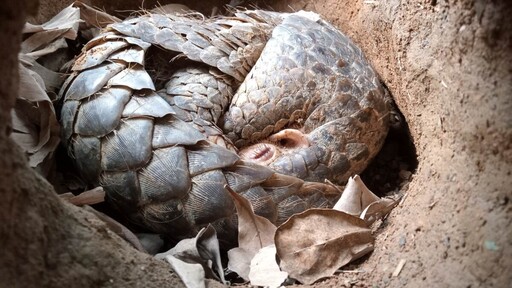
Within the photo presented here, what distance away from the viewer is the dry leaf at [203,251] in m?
1.91

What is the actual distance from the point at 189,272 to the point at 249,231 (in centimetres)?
41

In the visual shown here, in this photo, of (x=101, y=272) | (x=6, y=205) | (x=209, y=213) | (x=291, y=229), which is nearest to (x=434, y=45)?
(x=291, y=229)

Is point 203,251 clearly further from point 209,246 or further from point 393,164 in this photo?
point 393,164

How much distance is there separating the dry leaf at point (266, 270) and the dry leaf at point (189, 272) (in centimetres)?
20

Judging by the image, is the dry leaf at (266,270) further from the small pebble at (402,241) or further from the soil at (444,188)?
the small pebble at (402,241)

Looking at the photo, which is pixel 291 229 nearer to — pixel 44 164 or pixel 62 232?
pixel 62 232

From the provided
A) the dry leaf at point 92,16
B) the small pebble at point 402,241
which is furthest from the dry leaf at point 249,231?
the dry leaf at point 92,16

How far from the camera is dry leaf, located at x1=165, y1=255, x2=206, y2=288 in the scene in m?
1.64

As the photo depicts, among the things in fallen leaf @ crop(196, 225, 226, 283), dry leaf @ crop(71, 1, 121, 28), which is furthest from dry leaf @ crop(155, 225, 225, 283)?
dry leaf @ crop(71, 1, 121, 28)

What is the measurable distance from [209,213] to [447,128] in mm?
823

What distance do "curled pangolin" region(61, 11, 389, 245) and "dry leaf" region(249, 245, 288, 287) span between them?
0.90 feet

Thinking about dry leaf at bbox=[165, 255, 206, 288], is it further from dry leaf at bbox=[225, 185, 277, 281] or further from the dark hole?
the dark hole

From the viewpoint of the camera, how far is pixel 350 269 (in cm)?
178

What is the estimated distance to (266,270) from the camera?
186 centimetres
